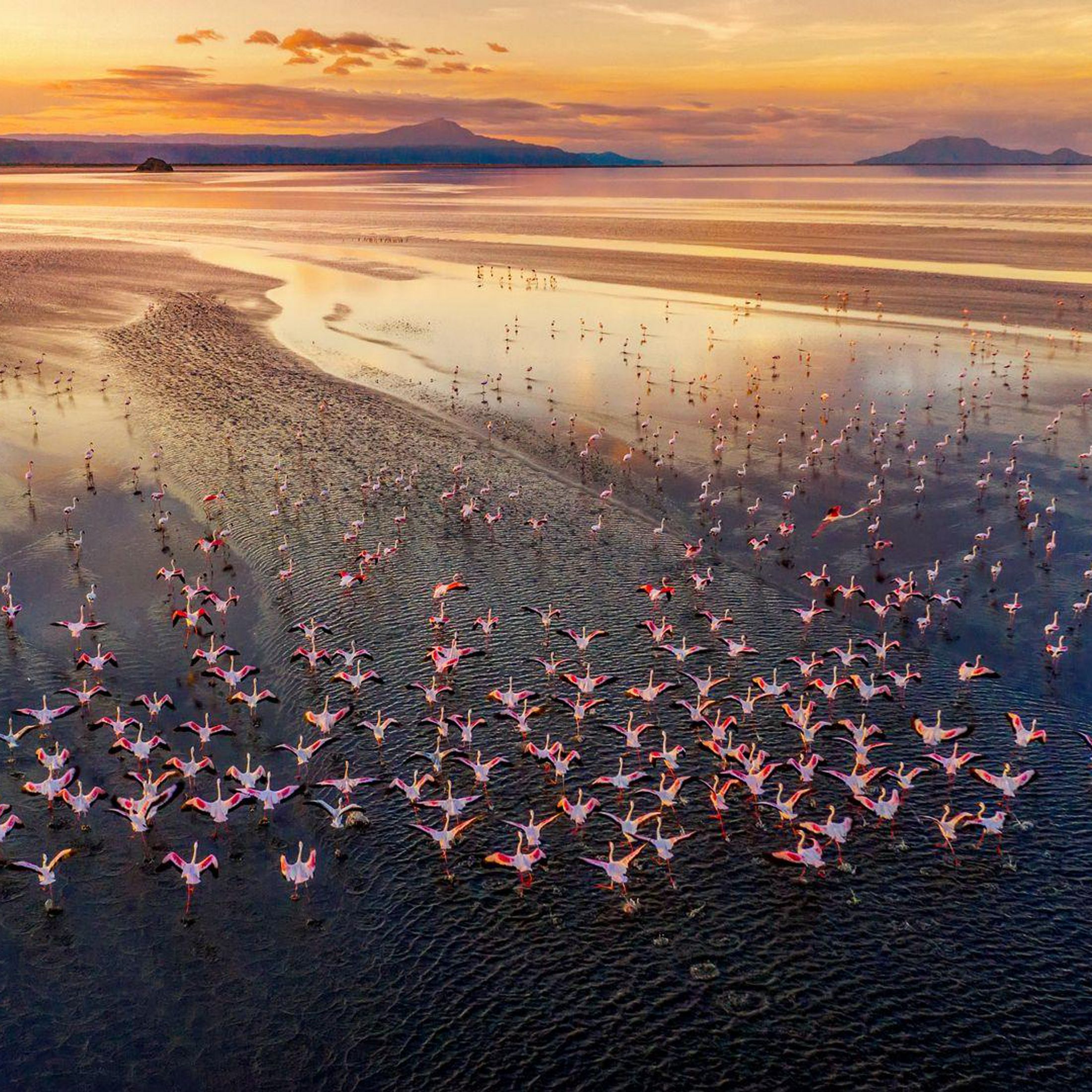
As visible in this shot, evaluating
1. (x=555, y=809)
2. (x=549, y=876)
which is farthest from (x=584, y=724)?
(x=549, y=876)

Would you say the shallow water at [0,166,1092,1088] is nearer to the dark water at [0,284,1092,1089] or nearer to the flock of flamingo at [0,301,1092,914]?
the dark water at [0,284,1092,1089]

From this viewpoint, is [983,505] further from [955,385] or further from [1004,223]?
[1004,223]

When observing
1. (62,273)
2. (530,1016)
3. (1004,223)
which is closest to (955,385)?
(530,1016)

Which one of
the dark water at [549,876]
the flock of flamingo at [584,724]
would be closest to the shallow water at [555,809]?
the dark water at [549,876]

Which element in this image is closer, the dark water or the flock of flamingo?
the dark water

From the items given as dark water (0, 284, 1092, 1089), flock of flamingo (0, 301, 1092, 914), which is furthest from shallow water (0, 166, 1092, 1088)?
flock of flamingo (0, 301, 1092, 914)

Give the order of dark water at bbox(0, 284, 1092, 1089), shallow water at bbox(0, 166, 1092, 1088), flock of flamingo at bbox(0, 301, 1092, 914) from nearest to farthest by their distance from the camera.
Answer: dark water at bbox(0, 284, 1092, 1089)
shallow water at bbox(0, 166, 1092, 1088)
flock of flamingo at bbox(0, 301, 1092, 914)
